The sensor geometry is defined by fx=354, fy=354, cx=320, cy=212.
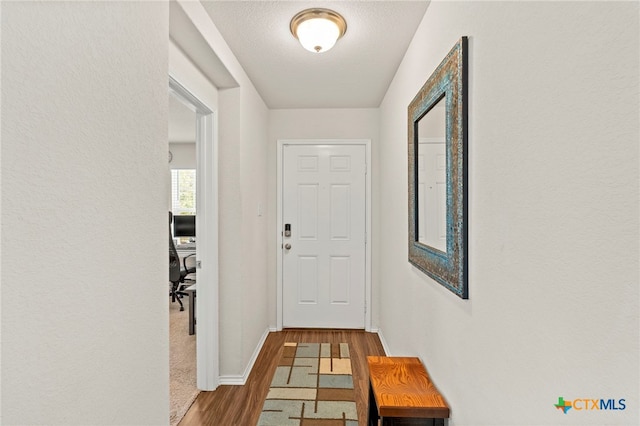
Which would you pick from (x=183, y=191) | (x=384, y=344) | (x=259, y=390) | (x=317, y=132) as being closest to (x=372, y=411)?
(x=259, y=390)

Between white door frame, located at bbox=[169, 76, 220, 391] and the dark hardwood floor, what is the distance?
196 mm

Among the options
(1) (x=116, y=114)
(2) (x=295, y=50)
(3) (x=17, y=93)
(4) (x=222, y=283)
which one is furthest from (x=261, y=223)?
(3) (x=17, y=93)

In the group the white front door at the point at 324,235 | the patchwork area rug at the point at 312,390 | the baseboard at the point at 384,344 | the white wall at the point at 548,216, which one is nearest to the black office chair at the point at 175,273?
the white front door at the point at 324,235

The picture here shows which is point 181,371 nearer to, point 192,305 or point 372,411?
point 192,305

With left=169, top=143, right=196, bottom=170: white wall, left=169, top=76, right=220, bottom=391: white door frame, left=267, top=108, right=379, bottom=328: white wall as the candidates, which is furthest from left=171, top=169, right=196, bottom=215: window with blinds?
left=169, top=76, right=220, bottom=391: white door frame

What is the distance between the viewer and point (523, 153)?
95 cm

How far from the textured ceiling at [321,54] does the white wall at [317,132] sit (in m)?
0.22

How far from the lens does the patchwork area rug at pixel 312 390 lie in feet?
7.13

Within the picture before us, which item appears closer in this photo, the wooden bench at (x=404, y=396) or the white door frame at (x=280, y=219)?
the wooden bench at (x=404, y=396)

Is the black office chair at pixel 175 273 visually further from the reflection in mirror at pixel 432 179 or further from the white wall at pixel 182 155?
the reflection in mirror at pixel 432 179

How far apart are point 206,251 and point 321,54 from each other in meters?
1.62

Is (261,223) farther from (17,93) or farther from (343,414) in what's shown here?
(17,93)

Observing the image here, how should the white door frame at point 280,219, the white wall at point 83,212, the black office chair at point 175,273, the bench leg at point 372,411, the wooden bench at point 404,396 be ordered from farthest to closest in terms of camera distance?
the black office chair at point 175,273, the white door frame at point 280,219, the bench leg at point 372,411, the wooden bench at point 404,396, the white wall at point 83,212

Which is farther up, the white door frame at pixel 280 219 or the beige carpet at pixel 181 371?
the white door frame at pixel 280 219
